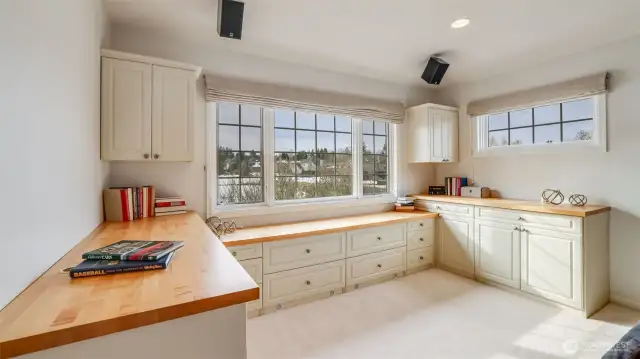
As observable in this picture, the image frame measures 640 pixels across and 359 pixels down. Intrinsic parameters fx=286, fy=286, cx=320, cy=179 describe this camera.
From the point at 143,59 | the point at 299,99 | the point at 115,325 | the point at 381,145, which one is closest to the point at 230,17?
the point at 143,59

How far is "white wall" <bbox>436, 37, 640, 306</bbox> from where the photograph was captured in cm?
256

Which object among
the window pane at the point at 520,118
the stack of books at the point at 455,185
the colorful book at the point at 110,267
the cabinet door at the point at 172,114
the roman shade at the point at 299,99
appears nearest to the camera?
the colorful book at the point at 110,267

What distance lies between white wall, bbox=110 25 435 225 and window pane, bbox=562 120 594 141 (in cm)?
232

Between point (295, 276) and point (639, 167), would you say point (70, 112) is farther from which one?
point (639, 167)

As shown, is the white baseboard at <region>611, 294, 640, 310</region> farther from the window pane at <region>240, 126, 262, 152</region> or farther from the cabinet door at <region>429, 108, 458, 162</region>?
the window pane at <region>240, 126, 262, 152</region>

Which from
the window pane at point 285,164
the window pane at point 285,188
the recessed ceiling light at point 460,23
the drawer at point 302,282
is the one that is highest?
the recessed ceiling light at point 460,23

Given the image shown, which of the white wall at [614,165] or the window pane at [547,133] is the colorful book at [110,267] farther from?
the window pane at [547,133]

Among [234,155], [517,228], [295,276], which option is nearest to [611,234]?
[517,228]

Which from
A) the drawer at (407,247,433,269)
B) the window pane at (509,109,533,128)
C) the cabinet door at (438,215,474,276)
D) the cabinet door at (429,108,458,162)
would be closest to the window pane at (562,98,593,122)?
the window pane at (509,109,533,128)

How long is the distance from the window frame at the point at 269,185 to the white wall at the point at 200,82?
0.06m

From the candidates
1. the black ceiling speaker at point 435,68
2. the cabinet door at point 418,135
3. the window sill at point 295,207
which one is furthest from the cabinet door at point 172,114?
the cabinet door at point 418,135

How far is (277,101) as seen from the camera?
2.94 metres

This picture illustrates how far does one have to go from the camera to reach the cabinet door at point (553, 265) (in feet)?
8.05

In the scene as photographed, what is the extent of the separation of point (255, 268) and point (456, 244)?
237 cm
